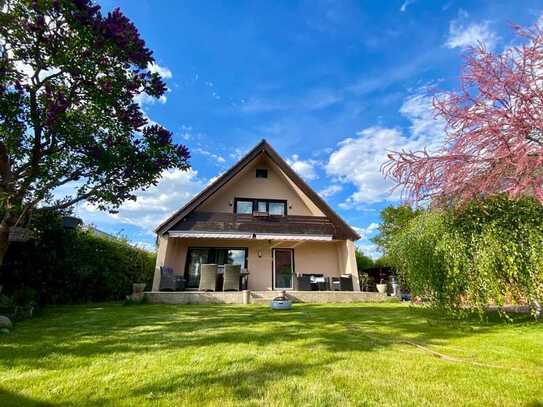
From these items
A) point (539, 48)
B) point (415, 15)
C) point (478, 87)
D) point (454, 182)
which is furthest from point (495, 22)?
point (415, 15)

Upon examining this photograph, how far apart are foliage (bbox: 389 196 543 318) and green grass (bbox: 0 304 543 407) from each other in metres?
0.80

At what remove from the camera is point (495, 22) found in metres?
6.31

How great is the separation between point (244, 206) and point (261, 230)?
249 cm

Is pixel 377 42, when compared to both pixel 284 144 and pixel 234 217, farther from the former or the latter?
pixel 234 217

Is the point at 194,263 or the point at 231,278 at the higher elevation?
the point at 194,263

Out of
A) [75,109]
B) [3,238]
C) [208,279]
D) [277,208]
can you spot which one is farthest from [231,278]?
[75,109]

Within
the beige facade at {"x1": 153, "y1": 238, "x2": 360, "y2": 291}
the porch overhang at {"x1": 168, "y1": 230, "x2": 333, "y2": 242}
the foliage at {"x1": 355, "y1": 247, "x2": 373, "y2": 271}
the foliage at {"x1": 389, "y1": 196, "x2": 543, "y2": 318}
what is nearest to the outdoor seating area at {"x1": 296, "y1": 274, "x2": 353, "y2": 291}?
the beige facade at {"x1": 153, "y1": 238, "x2": 360, "y2": 291}

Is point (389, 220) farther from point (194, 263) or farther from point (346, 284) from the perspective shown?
point (194, 263)

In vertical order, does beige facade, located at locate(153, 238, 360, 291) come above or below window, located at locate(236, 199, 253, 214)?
below

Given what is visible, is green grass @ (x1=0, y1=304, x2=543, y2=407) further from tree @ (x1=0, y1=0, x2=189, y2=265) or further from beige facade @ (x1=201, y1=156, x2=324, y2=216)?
beige facade @ (x1=201, y1=156, x2=324, y2=216)

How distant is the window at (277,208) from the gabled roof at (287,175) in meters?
1.68

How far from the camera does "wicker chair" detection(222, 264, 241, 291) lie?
12.8m

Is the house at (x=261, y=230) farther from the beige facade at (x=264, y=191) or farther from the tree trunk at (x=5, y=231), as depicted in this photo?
the tree trunk at (x=5, y=231)

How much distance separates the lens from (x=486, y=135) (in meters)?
5.29
